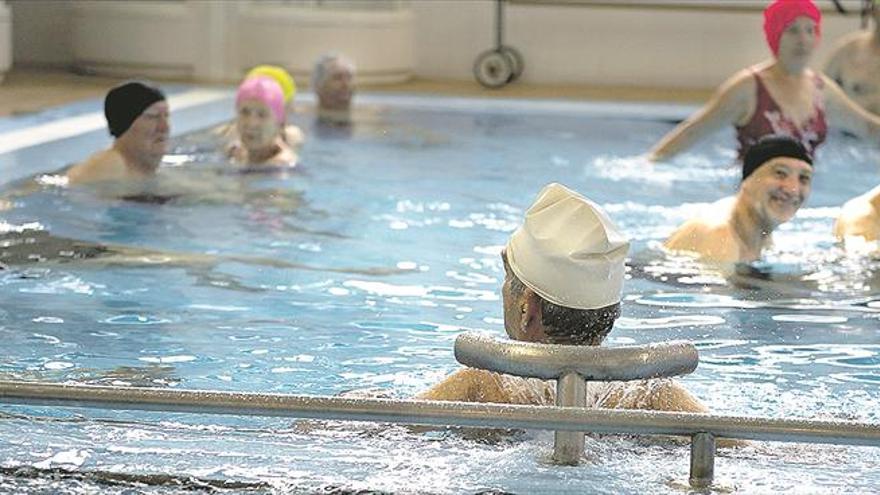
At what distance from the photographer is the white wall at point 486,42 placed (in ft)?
46.3

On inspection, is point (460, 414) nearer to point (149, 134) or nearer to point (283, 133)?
point (149, 134)

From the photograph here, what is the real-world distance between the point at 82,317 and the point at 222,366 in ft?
2.64

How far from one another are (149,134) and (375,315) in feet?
10.1

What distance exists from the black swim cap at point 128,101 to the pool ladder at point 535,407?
5.17 m

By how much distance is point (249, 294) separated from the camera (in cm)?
562

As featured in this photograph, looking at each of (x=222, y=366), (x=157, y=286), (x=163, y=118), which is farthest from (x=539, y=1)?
(x=222, y=366)

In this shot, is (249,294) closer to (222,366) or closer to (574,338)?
(222,366)

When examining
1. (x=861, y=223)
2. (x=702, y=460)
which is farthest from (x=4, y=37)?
(x=702, y=460)

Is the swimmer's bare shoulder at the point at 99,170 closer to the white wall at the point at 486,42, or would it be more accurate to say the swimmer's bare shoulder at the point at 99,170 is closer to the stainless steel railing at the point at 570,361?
the stainless steel railing at the point at 570,361

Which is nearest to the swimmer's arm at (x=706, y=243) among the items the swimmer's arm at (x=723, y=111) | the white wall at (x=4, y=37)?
the swimmer's arm at (x=723, y=111)

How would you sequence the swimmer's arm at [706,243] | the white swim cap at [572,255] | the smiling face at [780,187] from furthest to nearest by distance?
the swimmer's arm at [706,243]
the smiling face at [780,187]
the white swim cap at [572,255]

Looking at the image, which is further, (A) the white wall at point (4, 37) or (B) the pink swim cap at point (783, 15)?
(A) the white wall at point (4, 37)

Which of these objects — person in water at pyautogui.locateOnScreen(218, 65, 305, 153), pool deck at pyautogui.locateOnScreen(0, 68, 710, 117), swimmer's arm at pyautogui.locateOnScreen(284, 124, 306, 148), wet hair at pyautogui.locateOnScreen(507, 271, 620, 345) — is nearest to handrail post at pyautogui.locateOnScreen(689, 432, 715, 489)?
wet hair at pyautogui.locateOnScreen(507, 271, 620, 345)

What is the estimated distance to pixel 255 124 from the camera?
8.86 m
